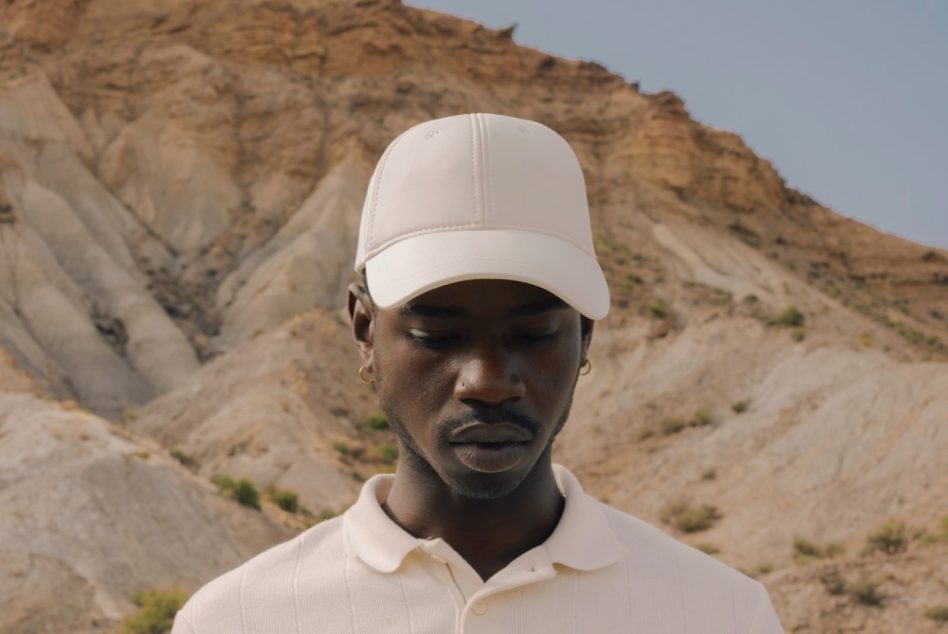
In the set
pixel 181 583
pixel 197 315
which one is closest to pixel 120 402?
pixel 197 315

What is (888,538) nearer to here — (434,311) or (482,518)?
(482,518)

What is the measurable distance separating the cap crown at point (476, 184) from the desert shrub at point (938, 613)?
1382cm

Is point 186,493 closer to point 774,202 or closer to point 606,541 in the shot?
point 606,541

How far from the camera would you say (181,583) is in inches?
685

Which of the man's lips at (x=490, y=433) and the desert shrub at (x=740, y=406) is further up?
the man's lips at (x=490, y=433)

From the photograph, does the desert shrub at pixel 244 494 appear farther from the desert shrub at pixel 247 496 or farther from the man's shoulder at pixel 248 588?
the man's shoulder at pixel 248 588

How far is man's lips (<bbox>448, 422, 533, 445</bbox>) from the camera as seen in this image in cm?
232

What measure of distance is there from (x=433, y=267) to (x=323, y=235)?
4798 cm

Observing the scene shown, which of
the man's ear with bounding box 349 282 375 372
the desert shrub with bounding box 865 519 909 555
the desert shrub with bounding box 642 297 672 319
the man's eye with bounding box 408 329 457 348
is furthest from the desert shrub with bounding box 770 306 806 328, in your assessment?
the man's eye with bounding box 408 329 457 348

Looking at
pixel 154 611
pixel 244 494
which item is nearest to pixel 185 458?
pixel 244 494

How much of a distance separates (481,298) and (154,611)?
538 inches

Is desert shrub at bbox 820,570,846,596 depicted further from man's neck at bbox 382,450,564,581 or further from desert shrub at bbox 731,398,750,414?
man's neck at bbox 382,450,564,581

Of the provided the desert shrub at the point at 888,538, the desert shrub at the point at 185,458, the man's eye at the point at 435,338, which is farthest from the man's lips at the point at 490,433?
the desert shrub at the point at 185,458

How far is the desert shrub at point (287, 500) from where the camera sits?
24328 mm
